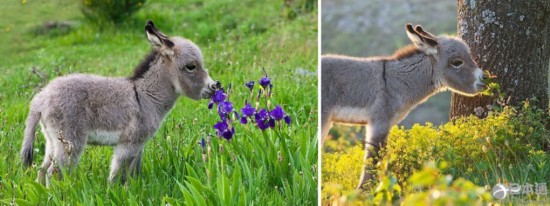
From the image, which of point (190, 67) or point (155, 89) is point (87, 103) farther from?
point (190, 67)

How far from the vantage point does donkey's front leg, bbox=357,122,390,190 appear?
4.75m

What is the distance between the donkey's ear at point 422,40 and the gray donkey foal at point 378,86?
0.02 m

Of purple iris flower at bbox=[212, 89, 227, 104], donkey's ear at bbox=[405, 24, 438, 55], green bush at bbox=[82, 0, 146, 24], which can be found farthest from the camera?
green bush at bbox=[82, 0, 146, 24]

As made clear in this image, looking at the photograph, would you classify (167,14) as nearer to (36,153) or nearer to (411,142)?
(36,153)

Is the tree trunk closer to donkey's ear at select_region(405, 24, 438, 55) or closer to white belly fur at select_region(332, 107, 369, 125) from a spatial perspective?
donkey's ear at select_region(405, 24, 438, 55)

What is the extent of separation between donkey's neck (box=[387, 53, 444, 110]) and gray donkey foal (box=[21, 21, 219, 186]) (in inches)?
51.7

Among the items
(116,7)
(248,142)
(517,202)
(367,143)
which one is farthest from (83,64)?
(517,202)

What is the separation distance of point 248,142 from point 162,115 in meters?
0.60

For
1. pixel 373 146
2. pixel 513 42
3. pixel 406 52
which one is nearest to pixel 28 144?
pixel 373 146

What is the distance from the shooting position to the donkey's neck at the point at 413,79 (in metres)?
4.77

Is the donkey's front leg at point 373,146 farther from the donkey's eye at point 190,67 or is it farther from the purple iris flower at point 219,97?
the donkey's eye at point 190,67

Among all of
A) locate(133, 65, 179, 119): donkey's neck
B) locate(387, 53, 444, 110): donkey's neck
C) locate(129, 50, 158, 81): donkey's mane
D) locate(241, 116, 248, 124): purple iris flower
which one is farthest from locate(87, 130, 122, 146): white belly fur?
locate(387, 53, 444, 110): donkey's neck

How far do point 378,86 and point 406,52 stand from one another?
9.5 inches

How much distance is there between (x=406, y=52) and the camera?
15.7ft
